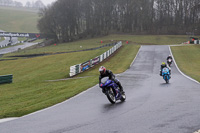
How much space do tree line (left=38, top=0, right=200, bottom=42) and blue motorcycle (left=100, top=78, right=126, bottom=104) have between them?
80.3 metres

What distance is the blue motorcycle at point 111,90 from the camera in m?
11.4

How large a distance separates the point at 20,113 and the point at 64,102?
266cm

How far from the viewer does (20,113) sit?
1106 centimetres

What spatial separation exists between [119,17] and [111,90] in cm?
9187

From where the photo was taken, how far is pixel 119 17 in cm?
10112

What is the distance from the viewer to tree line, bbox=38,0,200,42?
89.6 meters

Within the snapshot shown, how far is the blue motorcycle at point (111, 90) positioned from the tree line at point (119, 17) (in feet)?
263

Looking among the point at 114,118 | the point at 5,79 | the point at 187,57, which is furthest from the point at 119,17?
the point at 114,118

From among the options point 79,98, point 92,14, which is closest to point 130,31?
point 92,14

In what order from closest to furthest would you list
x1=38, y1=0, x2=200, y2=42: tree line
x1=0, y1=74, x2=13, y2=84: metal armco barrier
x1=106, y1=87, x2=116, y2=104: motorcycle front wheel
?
x1=106, y1=87, x2=116, y2=104: motorcycle front wheel → x1=0, y1=74, x2=13, y2=84: metal armco barrier → x1=38, y1=0, x2=200, y2=42: tree line

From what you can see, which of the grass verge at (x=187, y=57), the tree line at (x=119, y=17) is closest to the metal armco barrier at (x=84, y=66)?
the grass verge at (x=187, y=57)

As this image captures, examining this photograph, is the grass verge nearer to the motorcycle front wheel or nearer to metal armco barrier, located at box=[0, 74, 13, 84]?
metal armco barrier, located at box=[0, 74, 13, 84]

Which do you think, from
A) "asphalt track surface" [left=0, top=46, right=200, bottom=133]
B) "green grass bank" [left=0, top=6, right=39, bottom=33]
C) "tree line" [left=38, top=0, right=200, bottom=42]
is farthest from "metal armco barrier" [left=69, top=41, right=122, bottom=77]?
"green grass bank" [left=0, top=6, right=39, bottom=33]

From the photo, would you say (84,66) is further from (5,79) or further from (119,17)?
(119,17)
